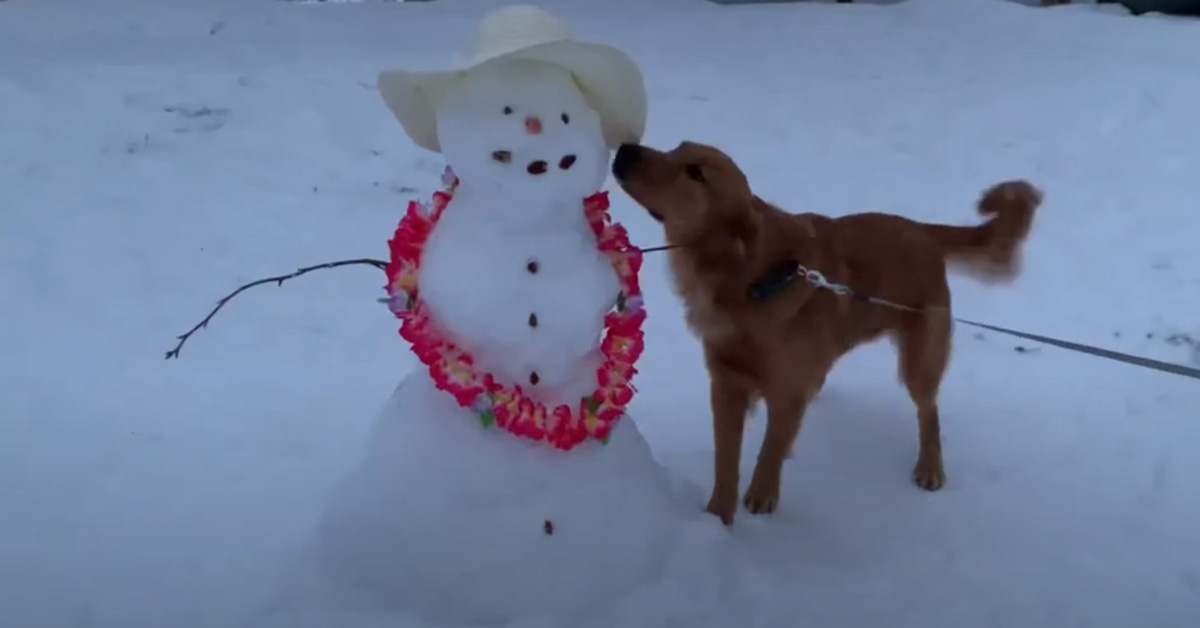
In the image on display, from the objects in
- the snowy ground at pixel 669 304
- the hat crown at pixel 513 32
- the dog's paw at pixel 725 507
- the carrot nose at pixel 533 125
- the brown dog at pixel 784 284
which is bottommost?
the snowy ground at pixel 669 304

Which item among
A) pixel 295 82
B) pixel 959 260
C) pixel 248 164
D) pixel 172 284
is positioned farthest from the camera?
pixel 295 82

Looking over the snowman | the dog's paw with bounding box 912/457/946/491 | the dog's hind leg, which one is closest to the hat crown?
the snowman

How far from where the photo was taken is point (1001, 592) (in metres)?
2.07

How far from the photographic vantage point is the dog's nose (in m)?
1.89

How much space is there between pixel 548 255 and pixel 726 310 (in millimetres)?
428

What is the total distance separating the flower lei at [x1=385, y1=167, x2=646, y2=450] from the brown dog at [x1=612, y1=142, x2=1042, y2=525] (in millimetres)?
160

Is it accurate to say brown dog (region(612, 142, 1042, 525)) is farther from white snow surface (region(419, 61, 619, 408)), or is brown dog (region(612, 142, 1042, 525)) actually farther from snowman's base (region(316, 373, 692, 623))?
snowman's base (region(316, 373, 692, 623))

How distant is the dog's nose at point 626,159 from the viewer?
189 cm

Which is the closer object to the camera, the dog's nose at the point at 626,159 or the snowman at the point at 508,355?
the snowman at the point at 508,355

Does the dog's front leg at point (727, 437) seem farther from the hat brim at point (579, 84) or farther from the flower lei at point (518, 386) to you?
the hat brim at point (579, 84)

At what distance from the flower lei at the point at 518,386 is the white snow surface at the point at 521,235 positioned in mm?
25

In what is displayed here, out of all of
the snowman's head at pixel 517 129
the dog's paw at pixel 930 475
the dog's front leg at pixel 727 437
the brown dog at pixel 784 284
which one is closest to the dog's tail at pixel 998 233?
→ the brown dog at pixel 784 284

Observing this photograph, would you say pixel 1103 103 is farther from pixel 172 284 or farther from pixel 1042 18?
pixel 172 284

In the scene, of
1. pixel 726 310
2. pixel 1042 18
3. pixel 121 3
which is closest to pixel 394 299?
pixel 726 310
